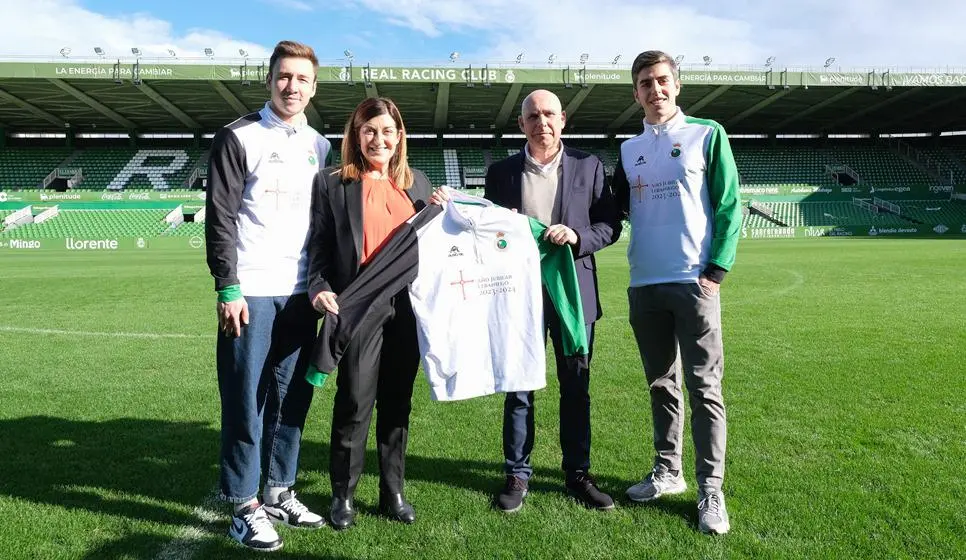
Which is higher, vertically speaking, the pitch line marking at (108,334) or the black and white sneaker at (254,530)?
the pitch line marking at (108,334)

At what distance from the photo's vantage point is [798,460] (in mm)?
3514

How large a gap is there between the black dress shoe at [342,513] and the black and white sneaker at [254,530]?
0.83 ft

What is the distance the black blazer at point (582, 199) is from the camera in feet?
10.2

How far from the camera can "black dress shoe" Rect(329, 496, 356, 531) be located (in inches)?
112

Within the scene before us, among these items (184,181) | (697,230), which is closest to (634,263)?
(697,230)

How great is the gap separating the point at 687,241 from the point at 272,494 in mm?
2247

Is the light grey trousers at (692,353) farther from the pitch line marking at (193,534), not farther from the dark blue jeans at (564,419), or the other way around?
the pitch line marking at (193,534)

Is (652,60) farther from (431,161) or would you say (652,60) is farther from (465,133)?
(465,133)

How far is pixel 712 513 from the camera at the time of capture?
9.20ft

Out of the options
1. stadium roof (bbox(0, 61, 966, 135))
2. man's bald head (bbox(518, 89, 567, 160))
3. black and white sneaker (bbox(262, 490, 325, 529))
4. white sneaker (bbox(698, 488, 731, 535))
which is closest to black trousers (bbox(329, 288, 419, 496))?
black and white sneaker (bbox(262, 490, 325, 529))

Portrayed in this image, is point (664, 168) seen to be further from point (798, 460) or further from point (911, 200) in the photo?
point (911, 200)

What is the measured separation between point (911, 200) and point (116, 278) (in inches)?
1672

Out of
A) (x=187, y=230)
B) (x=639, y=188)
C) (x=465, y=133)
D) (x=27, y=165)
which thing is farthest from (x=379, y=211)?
(x=27, y=165)

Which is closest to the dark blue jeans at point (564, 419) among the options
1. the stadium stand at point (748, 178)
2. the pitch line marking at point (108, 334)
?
the pitch line marking at point (108, 334)
